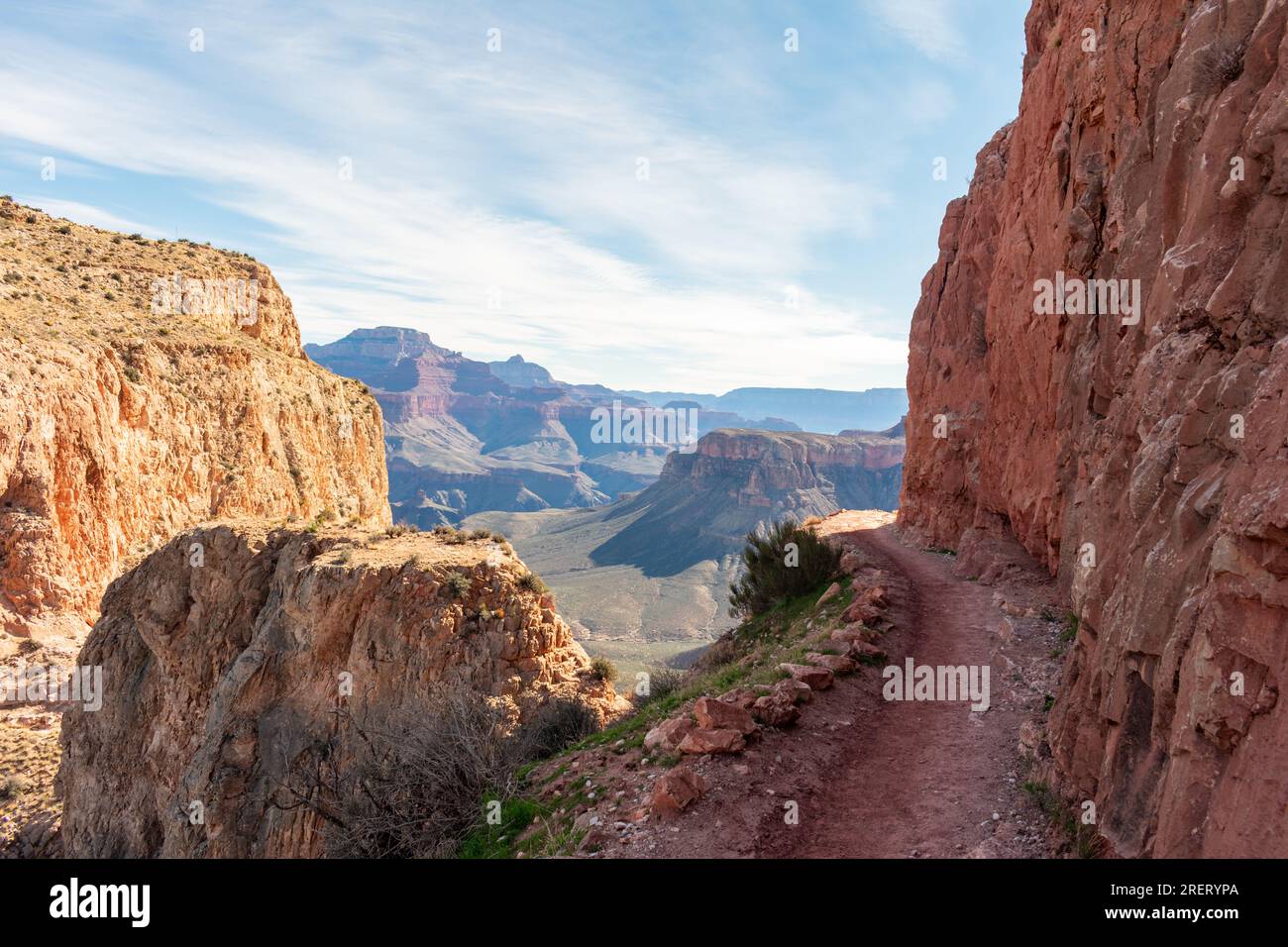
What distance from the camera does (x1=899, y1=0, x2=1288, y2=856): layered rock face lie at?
4.84m

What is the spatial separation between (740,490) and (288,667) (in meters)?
138

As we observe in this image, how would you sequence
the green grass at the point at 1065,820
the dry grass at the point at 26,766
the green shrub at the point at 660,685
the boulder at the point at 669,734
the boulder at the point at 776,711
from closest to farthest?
the green grass at the point at 1065,820, the boulder at the point at 669,734, the boulder at the point at 776,711, the green shrub at the point at 660,685, the dry grass at the point at 26,766

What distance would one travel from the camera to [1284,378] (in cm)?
501

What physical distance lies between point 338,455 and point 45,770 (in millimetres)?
27790

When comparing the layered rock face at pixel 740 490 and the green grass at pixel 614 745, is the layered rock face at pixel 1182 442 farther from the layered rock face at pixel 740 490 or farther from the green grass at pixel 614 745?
the layered rock face at pixel 740 490

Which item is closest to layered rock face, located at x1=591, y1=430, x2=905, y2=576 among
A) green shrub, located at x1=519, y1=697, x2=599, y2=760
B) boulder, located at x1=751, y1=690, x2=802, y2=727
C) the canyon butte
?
the canyon butte

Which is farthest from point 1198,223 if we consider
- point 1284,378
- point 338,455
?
point 338,455

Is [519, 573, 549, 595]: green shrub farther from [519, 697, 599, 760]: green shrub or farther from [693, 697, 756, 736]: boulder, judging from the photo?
[693, 697, 756, 736]: boulder

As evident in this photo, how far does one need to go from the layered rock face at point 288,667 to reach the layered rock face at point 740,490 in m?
111

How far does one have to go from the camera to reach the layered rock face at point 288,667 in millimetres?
15617

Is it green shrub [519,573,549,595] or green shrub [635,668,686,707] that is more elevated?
green shrub [519,573,549,595]

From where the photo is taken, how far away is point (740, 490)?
152 m

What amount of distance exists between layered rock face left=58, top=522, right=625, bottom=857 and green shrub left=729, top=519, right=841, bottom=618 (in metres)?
7.29

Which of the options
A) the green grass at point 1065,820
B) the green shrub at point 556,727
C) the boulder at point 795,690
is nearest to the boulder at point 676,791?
the boulder at point 795,690
